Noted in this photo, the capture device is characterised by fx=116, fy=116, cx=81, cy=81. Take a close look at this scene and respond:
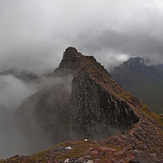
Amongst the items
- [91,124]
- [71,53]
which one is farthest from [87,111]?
[71,53]

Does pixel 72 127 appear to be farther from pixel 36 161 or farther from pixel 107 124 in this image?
pixel 36 161

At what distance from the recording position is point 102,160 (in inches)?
640

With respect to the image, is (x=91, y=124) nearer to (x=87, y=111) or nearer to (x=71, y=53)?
(x=87, y=111)

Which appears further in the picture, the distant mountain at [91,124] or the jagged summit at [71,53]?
the jagged summit at [71,53]

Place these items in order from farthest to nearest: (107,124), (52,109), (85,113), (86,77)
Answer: (52,109), (86,77), (85,113), (107,124)

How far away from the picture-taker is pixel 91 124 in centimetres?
6309

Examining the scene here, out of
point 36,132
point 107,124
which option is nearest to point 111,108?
point 107,124

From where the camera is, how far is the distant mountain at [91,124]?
64.3 feet

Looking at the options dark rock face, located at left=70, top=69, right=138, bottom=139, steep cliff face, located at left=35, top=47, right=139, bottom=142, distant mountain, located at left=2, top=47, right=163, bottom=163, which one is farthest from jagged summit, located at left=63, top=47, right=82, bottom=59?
dark rock face, located at left=70, top=69, right=138, bottom=139

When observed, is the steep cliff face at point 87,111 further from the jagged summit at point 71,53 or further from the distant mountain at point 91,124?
the jagged summit at point 71,53

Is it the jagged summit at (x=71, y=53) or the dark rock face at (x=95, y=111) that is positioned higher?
the jagged summit at (x=71, y=53)

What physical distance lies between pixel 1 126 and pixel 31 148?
10902 cm

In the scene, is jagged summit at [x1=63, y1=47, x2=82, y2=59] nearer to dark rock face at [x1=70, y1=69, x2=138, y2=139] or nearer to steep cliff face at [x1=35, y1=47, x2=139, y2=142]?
steep cliff face at [x1=35, y1=47, x2=139, y2=142]

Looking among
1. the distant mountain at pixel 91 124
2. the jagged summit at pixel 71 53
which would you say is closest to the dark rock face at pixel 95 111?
the distant mountain at pixel 91 124
